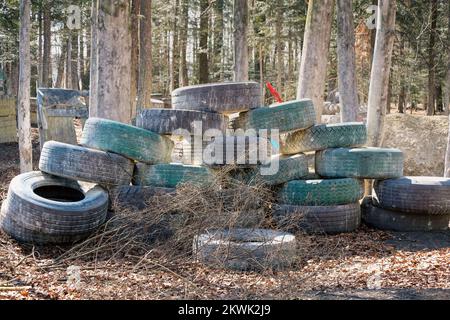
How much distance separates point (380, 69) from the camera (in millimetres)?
→ 12219

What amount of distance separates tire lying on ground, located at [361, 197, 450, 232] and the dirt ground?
4.71 ft

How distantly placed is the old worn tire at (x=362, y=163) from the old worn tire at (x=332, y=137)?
161mm

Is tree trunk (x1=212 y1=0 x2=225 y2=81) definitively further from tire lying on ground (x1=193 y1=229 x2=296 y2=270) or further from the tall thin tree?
tire lying on ground (x1=193 y1=229 x2=296 y2=270)

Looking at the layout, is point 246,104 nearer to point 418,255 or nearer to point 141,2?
point 418,255

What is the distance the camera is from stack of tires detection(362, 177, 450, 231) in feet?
30.9

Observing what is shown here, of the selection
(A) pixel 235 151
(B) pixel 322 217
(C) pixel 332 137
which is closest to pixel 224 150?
(A) pixel 235 151

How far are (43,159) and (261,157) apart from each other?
3.29 meters

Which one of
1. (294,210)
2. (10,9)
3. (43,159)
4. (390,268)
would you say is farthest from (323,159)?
(10,9)

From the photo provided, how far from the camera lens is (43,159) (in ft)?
28.4

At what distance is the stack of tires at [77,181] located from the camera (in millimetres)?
7824

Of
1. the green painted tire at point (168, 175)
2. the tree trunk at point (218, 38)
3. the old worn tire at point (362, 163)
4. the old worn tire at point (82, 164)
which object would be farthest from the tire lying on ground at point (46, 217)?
the tree trunk at point (218, 38)

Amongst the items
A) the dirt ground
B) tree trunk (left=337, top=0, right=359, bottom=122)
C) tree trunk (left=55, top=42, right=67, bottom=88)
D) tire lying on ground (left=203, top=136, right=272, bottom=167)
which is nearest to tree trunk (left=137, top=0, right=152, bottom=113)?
tree trunk (left=337, top=0, right=359, bottom=122)
